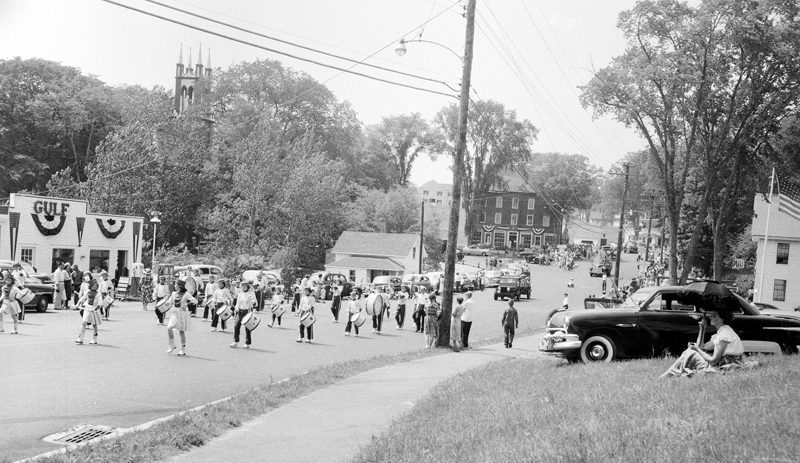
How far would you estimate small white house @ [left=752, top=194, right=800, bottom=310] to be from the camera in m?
43.1

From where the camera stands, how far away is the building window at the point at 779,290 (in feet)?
143

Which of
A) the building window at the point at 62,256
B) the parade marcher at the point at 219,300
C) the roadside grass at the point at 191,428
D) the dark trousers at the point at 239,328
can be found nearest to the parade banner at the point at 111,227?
the building window at the point at 62,256

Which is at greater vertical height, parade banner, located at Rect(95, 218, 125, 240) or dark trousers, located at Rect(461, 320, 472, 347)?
parade banner, located at Rect(95, 218, 125, 240)

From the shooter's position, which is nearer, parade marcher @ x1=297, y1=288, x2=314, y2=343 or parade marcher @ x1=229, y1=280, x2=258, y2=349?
parade marcher @ x1=229, y1=280, x2=258, y2=349

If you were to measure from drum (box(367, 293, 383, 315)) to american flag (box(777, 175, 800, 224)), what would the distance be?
2044cm

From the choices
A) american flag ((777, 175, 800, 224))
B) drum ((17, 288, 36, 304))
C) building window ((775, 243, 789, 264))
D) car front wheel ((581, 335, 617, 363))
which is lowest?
drum ((17, 288, 36, 304))

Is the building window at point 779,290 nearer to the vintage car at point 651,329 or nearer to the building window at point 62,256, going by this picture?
the vintage car at point 651,329

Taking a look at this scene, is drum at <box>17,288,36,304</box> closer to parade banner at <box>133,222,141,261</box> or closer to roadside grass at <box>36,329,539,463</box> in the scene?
roadside grass at <box>36,329,539,463</box>

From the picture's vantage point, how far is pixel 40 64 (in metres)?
70.0

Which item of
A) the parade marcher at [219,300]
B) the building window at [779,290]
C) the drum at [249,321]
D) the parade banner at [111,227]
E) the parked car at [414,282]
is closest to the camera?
the drum at [249,321]

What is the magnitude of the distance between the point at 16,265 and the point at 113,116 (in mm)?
48532

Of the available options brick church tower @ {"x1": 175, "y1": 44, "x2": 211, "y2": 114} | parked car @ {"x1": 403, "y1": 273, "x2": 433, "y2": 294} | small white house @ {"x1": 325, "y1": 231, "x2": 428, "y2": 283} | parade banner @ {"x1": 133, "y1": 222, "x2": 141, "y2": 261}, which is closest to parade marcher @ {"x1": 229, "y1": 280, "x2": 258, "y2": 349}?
parade banner @ {"x1": 133, "y1": 222, "x2": 141, "y2": 261}

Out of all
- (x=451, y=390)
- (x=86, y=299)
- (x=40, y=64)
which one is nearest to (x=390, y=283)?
(x=86, y=299)

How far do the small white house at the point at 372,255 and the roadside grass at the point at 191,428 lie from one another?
1910 inches
